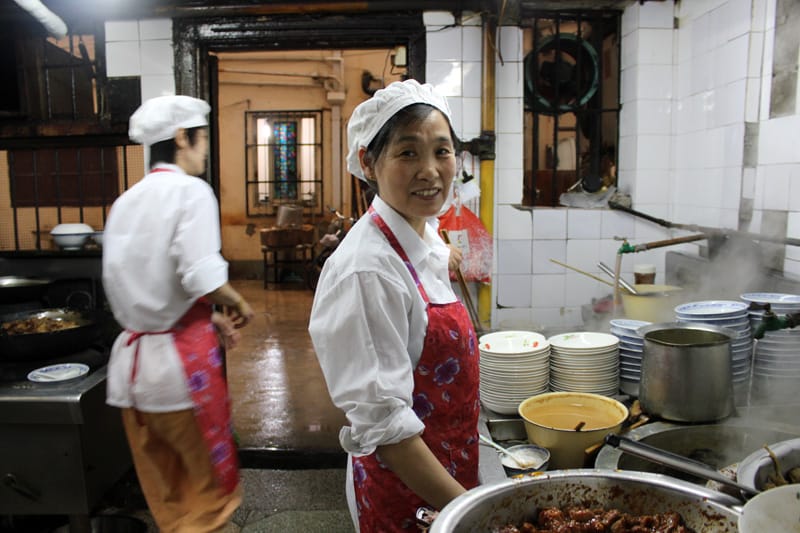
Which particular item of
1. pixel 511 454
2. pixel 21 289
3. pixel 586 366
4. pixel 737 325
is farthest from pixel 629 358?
pixel 21 289

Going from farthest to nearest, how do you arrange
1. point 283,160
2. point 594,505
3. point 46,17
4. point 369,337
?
point 283,160 → point 46,17 → point 369,337 → point 594,505

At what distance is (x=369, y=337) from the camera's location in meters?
1.36

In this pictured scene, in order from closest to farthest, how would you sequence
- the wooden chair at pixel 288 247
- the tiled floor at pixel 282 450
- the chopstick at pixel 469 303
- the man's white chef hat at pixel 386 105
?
the man's white chef hat at pixel 386 105 < the tiled floor at pixel 282 450 < the chopstick at pixel 469 303 < the wooden chair at pixel 288 247

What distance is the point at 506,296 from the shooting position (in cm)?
450

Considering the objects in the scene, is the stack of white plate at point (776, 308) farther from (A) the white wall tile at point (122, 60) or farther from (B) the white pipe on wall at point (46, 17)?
(B) the white pipe on wall at point (46, 17)

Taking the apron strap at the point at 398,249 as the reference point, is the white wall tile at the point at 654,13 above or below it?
above

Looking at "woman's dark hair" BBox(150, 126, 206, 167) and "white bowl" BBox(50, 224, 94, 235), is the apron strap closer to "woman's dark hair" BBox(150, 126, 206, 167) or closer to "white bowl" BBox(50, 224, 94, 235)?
"woman's dark hair" BBox(150, 126, 206, 167)

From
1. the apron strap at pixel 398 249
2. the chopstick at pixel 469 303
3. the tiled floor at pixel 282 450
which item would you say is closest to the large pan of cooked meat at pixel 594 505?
the apron strap at pixel 398 249

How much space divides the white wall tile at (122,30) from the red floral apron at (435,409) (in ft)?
12.0

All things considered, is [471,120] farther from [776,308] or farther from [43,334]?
[43,334]

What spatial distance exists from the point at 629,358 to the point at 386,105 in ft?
5.13

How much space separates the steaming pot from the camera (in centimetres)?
195

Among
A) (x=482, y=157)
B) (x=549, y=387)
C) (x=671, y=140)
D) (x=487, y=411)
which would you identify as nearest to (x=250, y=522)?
(x=487, y=411)

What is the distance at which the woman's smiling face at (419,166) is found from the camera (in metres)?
1.50
